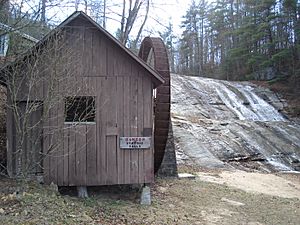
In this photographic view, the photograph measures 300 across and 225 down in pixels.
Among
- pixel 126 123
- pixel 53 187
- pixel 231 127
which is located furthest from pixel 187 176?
pixel 231 127

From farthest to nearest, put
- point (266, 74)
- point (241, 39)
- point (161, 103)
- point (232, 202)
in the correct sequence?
1. point (241, 39)
2. point (266, 74)
3. point (161, 103)
4. point (232, 202)

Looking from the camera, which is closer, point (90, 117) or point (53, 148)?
point (53, 148)

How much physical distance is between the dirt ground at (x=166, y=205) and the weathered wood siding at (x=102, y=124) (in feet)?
2.14

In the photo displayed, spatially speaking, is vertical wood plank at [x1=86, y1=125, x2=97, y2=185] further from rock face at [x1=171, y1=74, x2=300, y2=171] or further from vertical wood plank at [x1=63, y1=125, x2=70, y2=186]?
rock face at [x1=171, y1=74, x2=300, y2=171]

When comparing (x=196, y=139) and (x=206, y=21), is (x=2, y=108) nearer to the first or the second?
(x=196, y=139)

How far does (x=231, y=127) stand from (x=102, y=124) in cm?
1316

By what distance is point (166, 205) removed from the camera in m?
8.80

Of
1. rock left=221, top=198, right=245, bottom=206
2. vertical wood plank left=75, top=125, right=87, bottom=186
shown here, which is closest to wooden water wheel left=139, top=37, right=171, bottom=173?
rock left=221, top=198, right=245, bottom=206

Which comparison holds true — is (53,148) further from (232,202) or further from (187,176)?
(187,176)

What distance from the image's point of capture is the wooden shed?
28.2ft

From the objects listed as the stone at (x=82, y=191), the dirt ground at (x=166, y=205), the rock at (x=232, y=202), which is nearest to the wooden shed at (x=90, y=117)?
the stone at (x=82, y=191)

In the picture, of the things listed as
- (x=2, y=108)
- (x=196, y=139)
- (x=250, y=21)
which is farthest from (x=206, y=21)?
(x=2, y=108)

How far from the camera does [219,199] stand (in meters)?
9.79

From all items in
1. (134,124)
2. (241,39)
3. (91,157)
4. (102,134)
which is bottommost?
(91,157)
